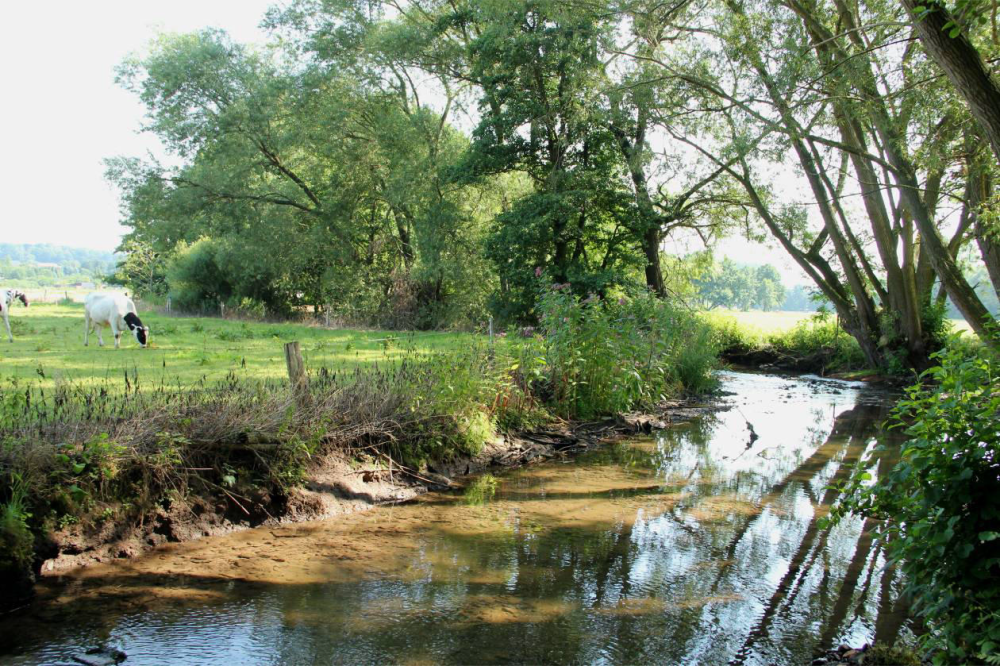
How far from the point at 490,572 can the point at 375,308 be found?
25.8 m

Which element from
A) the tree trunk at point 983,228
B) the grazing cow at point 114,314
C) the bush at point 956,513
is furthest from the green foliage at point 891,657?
the grazing cow at point 114,314

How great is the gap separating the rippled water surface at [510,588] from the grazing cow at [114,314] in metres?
10.8

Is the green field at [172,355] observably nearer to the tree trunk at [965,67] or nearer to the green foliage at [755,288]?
the tree trunk at [965,67]

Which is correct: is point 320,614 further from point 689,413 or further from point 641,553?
point 689,413

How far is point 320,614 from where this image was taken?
5320 millimetres

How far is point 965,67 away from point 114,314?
16.4 meters

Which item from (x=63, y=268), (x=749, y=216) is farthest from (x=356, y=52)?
(x=63, y=268)

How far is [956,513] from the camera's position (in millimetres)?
3693

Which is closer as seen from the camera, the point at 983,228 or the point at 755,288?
the point at 983,228

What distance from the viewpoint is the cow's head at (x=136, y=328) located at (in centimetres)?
1571

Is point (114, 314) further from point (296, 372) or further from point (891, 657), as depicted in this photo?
point (891, 657)

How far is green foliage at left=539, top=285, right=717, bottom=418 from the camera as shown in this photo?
476 inches

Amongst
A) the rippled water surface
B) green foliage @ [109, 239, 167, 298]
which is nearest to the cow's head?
the rippled water surface

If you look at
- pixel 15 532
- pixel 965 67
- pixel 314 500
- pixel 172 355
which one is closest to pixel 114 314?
pixel 172 355
